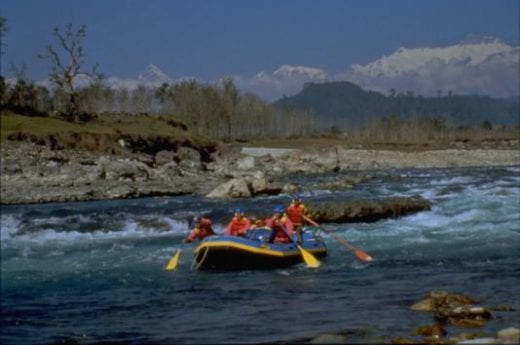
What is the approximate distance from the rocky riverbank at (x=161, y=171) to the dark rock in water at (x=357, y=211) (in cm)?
878

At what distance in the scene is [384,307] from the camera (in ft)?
41.3

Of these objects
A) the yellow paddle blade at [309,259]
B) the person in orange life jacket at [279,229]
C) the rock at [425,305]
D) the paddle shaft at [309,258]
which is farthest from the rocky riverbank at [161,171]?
the rock at [425,305]

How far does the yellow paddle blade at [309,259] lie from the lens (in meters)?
18.5

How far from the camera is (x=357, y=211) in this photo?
86.7 ft

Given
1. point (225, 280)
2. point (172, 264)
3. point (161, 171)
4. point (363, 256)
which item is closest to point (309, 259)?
point (363, 256)

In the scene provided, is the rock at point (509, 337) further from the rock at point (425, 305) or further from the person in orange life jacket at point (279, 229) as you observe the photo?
the person in orange life jacket at point (279, 229)

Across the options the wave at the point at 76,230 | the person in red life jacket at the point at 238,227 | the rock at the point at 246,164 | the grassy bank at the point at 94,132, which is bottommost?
the wave at the point at 76,230

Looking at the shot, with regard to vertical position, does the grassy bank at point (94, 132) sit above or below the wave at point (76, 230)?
above

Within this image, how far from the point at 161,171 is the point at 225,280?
29.7m

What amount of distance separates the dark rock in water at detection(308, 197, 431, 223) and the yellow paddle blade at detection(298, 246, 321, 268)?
7080 mm

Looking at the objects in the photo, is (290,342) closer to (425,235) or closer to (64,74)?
(425,235)

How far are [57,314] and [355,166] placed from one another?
51.3 metres

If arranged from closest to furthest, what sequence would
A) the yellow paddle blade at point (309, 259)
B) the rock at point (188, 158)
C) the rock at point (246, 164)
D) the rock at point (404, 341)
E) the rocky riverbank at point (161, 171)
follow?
the rock at point (404, 341), the yellow paddle blade at point (309, 259), the rocky riverbank at point (161, 171), the rock at point (188, 158), the rock at point (246, 164)

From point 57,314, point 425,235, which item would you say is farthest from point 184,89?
point 57,314
